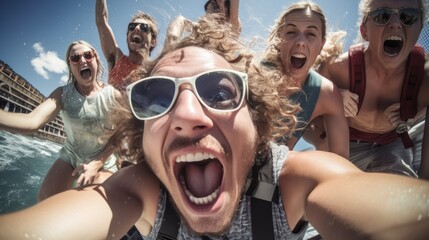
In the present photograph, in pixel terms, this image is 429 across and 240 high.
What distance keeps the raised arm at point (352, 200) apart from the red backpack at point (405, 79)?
1.75 m

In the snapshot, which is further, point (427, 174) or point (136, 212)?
point (427, 174)

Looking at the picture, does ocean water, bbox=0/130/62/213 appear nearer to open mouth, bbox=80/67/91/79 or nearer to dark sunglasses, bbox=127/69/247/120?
open mouth, bbox=80/67/91/79

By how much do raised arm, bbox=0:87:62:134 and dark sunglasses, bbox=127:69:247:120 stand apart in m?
1.69

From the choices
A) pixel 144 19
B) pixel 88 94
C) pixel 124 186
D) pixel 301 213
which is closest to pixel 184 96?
pixel 124 186

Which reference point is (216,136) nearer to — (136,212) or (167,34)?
(136,212)

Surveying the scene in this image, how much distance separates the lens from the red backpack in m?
2.69

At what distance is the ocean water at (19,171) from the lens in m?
11.7

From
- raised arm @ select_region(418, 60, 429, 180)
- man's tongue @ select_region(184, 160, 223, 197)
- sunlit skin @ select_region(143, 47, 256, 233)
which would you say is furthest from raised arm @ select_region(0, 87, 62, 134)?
raised arm @ select_region(418, 60, 429, 180)

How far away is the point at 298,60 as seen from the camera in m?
3.07

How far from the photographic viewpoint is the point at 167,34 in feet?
7.45

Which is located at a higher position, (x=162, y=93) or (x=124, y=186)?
(x=162, y=93)

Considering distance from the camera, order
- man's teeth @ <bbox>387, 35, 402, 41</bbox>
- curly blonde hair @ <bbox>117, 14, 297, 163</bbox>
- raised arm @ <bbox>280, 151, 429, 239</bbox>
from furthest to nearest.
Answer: man's teeth @ <bbox>387, 35, 402, 41</bbox>
curly blonde hair @ <bbox>117, 14, 297, 163</bbox>
raised arm @ <bbox>280, 151, 429, 239</bbox>

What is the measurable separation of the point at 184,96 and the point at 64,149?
8.63 feet

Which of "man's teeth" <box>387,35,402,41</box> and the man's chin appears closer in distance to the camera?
the man's chin
